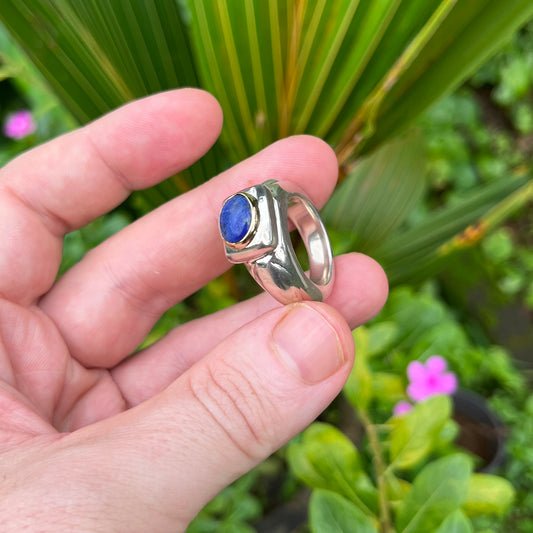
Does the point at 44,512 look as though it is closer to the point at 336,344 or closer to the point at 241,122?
the point at 336,344

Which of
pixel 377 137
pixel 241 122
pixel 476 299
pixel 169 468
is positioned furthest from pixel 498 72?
pixel 169 468

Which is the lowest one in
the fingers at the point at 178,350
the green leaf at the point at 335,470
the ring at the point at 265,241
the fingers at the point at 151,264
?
the green leaf at the point at 335,470

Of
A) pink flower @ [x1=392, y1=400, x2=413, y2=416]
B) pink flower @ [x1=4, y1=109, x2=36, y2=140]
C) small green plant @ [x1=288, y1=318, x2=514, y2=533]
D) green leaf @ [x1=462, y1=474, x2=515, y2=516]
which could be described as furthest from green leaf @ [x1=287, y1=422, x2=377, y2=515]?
pink flower @ [x1=4, y1=109, x2=36, y2=140]

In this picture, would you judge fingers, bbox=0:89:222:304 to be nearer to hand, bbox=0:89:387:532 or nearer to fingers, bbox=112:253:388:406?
hand, bbox=0:89:387:532

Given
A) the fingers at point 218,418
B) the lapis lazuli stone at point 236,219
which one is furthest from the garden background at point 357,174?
the lapis lazuli stone at point 236,219

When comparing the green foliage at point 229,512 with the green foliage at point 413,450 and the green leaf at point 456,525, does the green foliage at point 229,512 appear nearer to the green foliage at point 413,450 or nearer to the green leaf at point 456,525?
the green foliage at point 413,450
